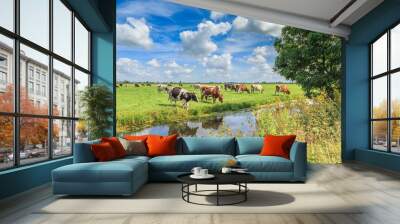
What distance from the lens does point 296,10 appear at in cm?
888

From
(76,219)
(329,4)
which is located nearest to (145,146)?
(76,219)

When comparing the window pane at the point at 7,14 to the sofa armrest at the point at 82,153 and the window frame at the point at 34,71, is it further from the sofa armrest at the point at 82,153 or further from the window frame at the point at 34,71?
the sofa armrest at the point at 82,153

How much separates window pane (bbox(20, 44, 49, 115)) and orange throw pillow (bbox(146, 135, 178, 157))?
190 cm

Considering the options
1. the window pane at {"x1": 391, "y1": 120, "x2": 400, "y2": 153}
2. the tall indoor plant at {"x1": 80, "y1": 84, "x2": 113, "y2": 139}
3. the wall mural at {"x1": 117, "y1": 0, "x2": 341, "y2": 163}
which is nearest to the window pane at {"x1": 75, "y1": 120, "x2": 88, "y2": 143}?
the tall indoor plant at {"x1": 80, "y1": 84, "x2": 113, "y2": 139}

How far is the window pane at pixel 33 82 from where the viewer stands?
Answer: 19.0ft

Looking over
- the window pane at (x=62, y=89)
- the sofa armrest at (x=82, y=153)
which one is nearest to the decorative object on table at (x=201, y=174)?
the sofa armrest at (x=82, y=153)

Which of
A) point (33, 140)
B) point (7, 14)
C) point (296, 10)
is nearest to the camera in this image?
point (7, 14)

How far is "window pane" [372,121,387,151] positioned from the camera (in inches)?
353

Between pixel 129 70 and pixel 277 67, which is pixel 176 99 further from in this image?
pixel 277 67

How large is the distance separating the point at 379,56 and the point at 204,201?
6.57 m

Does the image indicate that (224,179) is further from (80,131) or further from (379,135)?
(379,135)

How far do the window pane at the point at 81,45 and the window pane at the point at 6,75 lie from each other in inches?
114

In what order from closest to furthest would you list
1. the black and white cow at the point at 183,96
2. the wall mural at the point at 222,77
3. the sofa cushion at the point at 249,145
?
the sofa cushion at the point at 249,145, the wall mural at the point at 222,77, the black and white cow at the point at 183,96

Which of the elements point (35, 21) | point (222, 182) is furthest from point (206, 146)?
point (35, 21)
